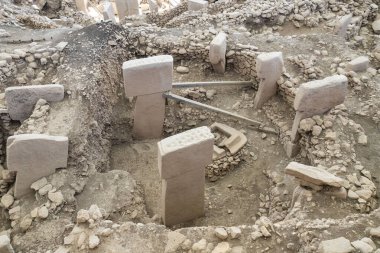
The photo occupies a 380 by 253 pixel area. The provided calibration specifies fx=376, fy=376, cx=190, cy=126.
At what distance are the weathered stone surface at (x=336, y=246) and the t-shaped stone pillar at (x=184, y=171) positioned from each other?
1440 millimetres

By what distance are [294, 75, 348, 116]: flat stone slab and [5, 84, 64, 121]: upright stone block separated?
9.90 ft

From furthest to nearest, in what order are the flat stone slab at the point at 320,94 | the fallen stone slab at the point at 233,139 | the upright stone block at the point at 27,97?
the fallen stone slab at the point at 233,139 < the upright stone block at the point at 27,97 < the flat stone slab at the point at 320,94

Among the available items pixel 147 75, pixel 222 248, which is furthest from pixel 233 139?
pixel 222 248

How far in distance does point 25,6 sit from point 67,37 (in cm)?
381

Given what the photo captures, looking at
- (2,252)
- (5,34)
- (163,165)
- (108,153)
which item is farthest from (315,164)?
(5,34)

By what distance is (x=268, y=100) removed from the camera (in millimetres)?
5672

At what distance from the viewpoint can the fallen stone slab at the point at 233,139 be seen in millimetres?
5262

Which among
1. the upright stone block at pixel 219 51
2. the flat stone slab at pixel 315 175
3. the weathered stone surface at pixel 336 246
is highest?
the upright stone block at pixel 219 51

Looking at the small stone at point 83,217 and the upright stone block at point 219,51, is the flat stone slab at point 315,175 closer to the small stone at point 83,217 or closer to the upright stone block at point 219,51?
the small stone at point 83,217

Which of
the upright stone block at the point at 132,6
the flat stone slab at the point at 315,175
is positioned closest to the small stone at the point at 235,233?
the flat stone slab at the point at 315,175

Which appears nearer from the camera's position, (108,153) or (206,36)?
(108,153)

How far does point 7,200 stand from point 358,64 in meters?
4.98

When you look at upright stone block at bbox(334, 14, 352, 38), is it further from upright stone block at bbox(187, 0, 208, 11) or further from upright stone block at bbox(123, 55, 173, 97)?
upright stone block at bbox(123, 55, 173, 97)

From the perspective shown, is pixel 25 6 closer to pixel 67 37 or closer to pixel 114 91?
pixel 67 37
